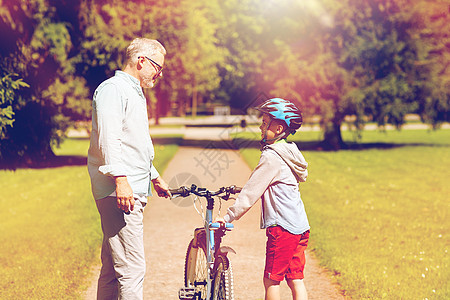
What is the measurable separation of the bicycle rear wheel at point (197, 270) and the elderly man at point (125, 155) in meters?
0.69

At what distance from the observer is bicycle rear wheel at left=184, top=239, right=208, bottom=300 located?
453 centimetres

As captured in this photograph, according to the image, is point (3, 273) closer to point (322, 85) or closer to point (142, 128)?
point (142, 128)

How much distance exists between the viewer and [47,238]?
27.3 feet

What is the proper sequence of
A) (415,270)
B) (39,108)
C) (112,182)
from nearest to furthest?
(112,182)
(415,270)
(39,108)

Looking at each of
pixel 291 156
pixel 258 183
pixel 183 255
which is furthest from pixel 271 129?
pixel 183 255

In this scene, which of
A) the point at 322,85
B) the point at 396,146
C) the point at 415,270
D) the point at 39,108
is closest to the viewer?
the point at 415,270

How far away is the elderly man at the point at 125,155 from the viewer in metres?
3.70

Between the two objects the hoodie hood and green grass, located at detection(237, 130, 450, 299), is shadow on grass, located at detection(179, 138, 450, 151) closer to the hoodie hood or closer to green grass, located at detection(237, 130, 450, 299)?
green grass, located at detection(237, 130, 450, 299)

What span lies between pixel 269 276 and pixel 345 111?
19311 mm

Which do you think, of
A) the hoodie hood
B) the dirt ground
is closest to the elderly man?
the hoodie hood

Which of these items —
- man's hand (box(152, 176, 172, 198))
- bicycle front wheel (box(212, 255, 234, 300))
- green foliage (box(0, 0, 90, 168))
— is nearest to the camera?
bicycle front wheel (box(212, 255, 234, 300))

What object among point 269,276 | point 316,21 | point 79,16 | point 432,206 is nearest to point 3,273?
point 269,276

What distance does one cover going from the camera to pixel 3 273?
654cm

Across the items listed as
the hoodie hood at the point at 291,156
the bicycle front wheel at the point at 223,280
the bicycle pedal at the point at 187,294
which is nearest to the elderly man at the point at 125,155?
the bicycle front wheel at the point at 223,280
